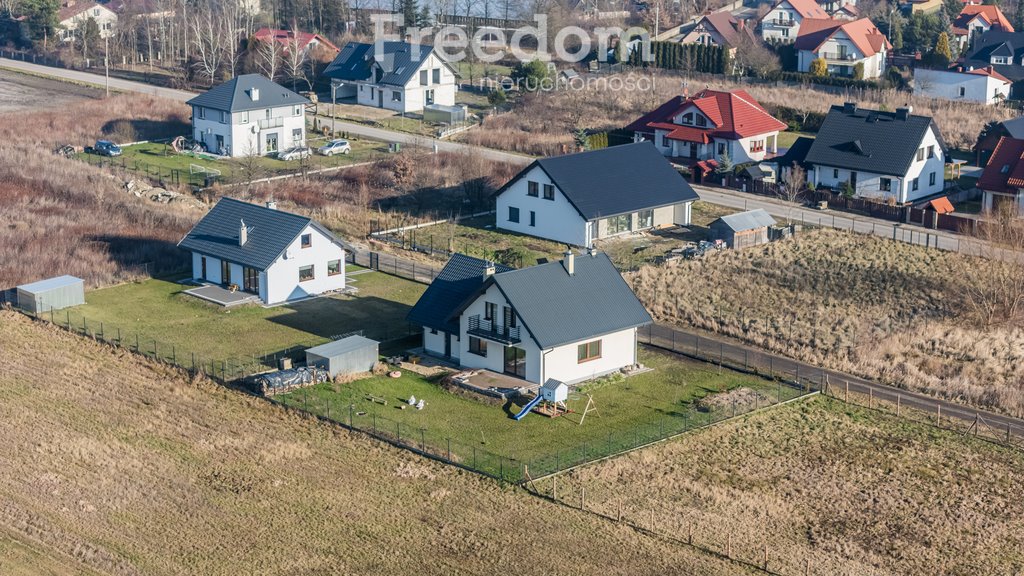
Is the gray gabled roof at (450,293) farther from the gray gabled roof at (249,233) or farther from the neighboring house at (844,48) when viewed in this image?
the neighboring house at (844,48)

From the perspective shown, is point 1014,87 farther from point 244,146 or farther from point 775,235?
point 244,146

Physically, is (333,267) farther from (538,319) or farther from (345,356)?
(538,319)

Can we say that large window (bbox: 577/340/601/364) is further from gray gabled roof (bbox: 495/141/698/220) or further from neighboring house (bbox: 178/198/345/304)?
gray gabled roof (bbox: 495/141/698/220)

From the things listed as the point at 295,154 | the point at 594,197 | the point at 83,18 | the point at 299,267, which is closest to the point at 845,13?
the point at 295,154

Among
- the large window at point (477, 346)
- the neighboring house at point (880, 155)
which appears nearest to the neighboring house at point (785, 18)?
the neighboring house at point (880, 155)

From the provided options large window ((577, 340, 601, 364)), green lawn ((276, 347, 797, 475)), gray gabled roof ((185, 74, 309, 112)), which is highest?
gray gabled roof ((185, 74, 309, 112))

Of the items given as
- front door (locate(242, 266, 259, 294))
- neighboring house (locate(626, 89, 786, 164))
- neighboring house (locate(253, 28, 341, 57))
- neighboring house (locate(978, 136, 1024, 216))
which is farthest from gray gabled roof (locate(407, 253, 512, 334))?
neighboring house (locate(253, 28, 341, 57))

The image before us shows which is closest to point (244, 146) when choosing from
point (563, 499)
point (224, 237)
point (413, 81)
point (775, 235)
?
point (413, 81)
